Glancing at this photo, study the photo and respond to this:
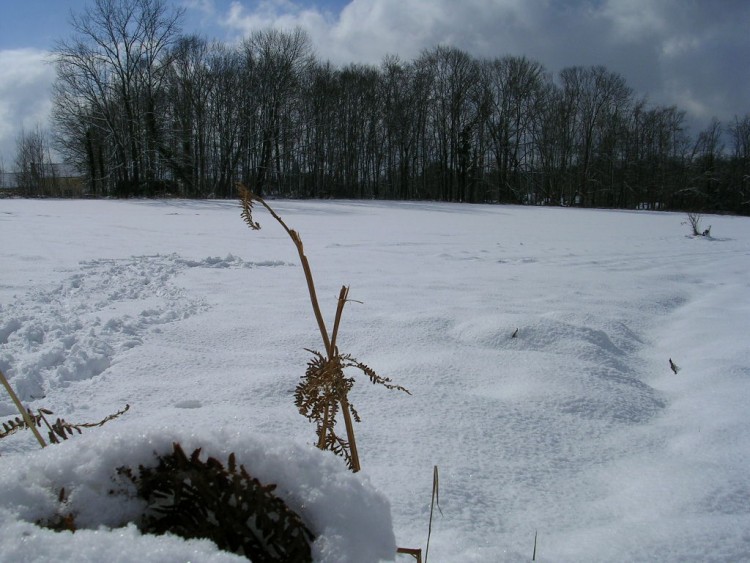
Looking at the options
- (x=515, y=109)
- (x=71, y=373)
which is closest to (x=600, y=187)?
(x=515, y=109)

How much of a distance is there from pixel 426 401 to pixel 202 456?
55.1 inches

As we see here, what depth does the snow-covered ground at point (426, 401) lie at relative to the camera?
1.79ft

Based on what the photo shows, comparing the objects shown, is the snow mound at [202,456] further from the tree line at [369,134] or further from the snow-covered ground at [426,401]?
the tree line at [369,134]

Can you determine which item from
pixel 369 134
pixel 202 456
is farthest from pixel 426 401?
pixel 369 134

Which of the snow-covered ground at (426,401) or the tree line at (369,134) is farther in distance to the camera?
the tree line at (369,134)

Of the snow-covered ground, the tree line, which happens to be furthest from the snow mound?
the tree line

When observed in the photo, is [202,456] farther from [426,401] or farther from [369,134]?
[369,134]

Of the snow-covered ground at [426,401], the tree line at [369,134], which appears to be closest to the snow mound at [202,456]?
the snow-covered ground at [426,401]

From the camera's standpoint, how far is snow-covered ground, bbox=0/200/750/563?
0.54m

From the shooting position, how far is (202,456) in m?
0.54

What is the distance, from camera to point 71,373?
1968mm

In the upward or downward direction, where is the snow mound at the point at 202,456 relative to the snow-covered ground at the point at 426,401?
upward

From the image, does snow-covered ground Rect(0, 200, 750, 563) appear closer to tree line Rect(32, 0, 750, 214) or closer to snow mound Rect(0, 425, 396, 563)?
snow mound Rect(0, 425, 396, 563)

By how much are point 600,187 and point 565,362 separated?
36.9 metres
